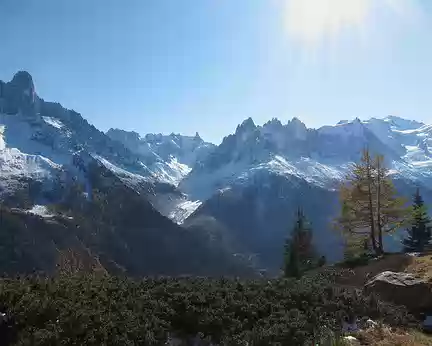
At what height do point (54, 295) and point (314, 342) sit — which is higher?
point (54, 295)

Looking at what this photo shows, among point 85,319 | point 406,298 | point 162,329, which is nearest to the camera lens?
point 85,319

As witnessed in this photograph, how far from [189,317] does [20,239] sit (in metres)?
202

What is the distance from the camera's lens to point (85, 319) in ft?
34.9

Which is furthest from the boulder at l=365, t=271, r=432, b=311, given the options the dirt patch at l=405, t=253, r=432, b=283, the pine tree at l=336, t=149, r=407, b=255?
the pine tree at l=336, t=149, r=407, b=255

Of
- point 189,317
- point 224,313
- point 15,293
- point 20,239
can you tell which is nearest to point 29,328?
point 15,293

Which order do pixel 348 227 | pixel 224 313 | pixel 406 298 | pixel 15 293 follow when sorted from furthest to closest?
pixel 348 227
pixel 406 298
pixel 224 313
pixel 15 293

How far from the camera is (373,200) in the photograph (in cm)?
4081

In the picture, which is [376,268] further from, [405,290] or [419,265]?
[405,290]

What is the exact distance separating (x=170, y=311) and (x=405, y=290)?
444 inches

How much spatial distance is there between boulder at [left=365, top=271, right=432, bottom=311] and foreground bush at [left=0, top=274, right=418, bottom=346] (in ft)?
6.76

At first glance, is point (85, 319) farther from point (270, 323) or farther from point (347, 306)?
point (347, 306)

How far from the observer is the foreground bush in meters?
10.6

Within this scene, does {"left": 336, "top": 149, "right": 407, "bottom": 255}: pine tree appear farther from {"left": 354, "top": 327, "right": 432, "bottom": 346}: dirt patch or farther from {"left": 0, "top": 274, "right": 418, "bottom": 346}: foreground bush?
{"left": 354, "top": 327, "right": 432, "bottom": 346}: dirt patch

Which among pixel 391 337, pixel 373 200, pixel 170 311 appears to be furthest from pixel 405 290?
pixel 373 200
